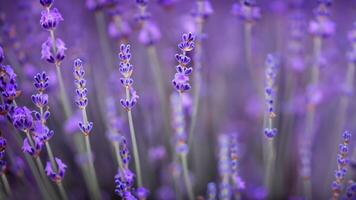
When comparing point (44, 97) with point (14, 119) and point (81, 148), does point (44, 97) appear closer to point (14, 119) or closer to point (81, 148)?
point (14, 119)

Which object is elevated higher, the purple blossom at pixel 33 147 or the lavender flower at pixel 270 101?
the lavender flower at pixel 270 101

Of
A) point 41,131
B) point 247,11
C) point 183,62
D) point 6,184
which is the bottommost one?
point 6,184

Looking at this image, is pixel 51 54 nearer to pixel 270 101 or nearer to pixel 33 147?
pixel 33 147

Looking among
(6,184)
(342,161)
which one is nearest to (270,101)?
(342,161)

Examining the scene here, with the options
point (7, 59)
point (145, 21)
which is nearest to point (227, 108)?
point (145, 21)

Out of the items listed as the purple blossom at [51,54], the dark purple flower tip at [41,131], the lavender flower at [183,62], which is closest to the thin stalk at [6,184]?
the dark purple flower tip at [41,131]

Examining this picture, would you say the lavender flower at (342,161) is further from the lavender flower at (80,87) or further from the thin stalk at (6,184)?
the thin stalk at (6,184)
